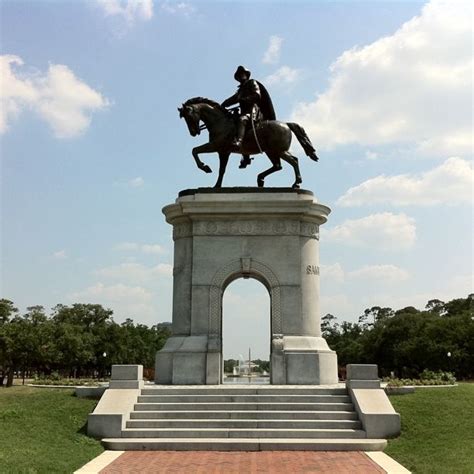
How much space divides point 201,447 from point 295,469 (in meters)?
2.80

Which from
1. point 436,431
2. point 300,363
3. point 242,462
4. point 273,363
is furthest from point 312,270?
point 242,462

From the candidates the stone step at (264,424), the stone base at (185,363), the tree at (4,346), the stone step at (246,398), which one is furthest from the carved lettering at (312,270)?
the tree at (4,346)

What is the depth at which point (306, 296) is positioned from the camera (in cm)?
1950

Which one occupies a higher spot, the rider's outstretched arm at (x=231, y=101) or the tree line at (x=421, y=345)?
the rider's outstretched arm at (x=231, y=101)

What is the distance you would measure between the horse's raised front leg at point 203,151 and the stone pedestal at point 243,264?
91 cm

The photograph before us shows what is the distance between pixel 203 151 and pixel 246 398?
30.1 ft

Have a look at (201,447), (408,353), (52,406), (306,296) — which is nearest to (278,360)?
(306,296)

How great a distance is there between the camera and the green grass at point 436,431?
39.1 ft

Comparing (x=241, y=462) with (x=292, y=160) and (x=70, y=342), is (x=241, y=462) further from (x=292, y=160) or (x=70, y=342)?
(x=70, y=342)

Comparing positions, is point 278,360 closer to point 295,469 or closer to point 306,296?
point 306,296


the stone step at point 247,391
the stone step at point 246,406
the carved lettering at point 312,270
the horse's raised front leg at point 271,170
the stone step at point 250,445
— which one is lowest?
the stone step at point 250,445

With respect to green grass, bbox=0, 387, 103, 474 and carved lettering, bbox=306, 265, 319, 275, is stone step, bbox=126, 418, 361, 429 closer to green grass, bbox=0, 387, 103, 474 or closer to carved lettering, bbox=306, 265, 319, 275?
green grass, bbox=0, 387, 103, 474

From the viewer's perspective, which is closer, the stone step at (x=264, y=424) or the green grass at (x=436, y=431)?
the green grass at (x=436, y=431)

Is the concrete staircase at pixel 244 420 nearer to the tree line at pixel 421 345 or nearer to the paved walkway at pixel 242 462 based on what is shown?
the paved walkway at pixel 242 462
